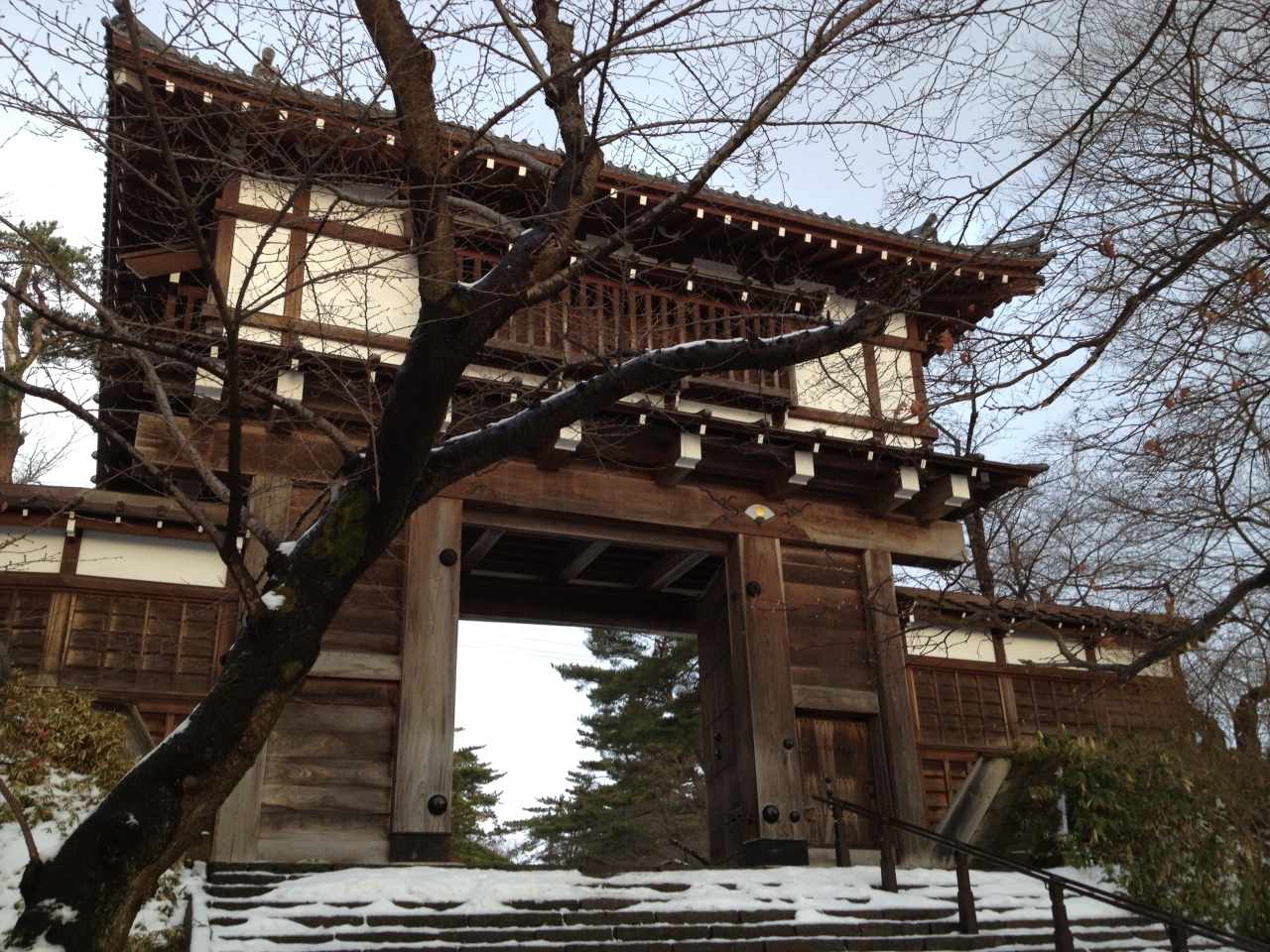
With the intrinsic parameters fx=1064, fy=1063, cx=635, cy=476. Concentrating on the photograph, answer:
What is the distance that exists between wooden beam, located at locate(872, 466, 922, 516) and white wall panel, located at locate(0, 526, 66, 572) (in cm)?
745

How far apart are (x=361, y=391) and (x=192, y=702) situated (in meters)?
2.99

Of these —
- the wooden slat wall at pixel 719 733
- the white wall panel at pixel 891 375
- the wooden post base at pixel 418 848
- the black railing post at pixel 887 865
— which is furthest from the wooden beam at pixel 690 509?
the black railing post at pixel 887 865

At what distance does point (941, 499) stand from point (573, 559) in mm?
3788

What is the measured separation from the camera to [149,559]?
9.27 meters

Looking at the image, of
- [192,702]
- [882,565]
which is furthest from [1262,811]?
[192,702]

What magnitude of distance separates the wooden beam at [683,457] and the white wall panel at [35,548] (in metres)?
5.24

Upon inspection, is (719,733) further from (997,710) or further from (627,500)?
(997,710)

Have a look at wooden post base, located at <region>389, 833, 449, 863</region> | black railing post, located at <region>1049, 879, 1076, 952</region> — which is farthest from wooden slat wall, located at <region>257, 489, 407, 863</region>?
black railing post, located at <region>1049, 879, 1076, 952</region>

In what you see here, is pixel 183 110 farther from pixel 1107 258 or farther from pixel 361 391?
pixel 1107 258

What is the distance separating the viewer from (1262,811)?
9398 mm

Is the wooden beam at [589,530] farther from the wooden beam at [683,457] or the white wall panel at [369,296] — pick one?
the white wall panel at [369,296]

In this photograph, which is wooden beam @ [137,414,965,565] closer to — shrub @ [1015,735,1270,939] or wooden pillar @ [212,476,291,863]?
wooden pillar @ [212,476,291,863]

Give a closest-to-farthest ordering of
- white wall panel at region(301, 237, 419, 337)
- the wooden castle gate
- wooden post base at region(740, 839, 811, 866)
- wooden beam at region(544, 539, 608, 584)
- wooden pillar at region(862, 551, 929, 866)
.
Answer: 1. the wooden castle gate
2. wooden post base at region(740, 839, 811, 866)
3. white wall panel at region(301, 237, 419, 337)
4. wooden pillar at region(862, 551, 929, 866)
5. wooden beam at region(544, 539, 608, 584)

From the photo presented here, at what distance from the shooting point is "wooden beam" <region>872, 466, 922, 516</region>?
10.2 m
